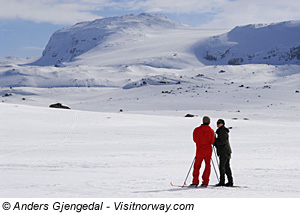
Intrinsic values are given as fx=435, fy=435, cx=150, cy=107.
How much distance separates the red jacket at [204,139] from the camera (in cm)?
816

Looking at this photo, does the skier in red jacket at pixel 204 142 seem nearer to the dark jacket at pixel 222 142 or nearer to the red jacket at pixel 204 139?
the red jacket at pixel 204 139

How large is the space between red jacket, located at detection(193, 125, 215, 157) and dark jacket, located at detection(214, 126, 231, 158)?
0.76 feet

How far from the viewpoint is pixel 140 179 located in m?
9.32

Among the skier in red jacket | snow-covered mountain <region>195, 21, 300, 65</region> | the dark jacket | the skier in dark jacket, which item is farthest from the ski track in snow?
snow-covered mountain <region>195, 21, 300, 65</region>

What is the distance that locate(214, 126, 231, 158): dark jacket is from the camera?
8367mm

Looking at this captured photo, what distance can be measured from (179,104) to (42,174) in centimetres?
3653

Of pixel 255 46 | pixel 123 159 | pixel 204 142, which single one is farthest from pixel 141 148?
pixel 255 46

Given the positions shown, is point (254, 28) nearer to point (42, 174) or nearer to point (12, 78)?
point (12, 78)

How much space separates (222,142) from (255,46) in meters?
153

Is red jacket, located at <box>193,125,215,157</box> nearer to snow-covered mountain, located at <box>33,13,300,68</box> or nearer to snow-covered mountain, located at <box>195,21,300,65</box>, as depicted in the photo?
snow-covered mountain, located at <box>33,13,300,68</box>

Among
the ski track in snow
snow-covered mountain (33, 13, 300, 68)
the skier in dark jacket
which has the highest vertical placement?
snow-covered mountain (33, 13, 300, 68)

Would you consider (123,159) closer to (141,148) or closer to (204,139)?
(141,148)

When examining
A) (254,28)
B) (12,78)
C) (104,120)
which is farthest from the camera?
(254,28)
